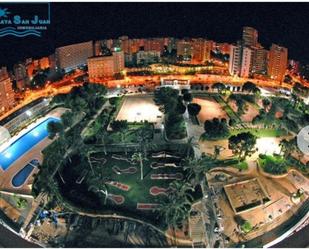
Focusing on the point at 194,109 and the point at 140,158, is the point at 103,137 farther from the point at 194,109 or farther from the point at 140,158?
the point at 194,109

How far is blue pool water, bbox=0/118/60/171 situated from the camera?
16.8 metres

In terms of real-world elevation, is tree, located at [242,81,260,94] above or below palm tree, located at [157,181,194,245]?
above

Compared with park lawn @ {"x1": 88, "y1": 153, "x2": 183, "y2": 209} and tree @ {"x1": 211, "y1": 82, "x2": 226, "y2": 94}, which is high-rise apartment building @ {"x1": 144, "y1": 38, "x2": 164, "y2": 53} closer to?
tree @ {"x1": 211, "y1": 82, "x2": 226, "y2": 94}

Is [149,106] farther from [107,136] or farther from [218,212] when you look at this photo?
[218,212]

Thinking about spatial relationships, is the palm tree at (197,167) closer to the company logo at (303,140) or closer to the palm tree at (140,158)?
the palm tree at (140,158)

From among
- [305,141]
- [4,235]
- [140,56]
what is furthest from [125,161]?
[140,56]

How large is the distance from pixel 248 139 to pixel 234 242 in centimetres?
471

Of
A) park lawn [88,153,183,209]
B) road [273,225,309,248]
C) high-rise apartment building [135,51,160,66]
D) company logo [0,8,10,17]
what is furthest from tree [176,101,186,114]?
company logo [0,8,10,17]

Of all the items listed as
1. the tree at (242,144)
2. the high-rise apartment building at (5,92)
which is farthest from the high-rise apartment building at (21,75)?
the tree at (242,144)

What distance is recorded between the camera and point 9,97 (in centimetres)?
2050

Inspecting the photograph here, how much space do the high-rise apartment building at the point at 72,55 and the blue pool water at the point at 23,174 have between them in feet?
31.7

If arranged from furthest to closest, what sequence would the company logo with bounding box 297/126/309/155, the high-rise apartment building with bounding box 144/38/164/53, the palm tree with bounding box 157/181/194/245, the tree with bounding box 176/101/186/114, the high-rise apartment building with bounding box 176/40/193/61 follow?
1. the high-rise apartment building with bounding box 144/38/164/53
2. the high-rise apartment building with bounding box 176/40/193/61
3. the tree with bounding box 176/101/186/114
4. the company logo with bounding box 297/126/309/155
5. the palm tree with bounding box 157/181/194/245

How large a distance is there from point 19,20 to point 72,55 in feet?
21.9

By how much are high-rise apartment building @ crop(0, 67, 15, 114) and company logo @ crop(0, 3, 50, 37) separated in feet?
7.33
